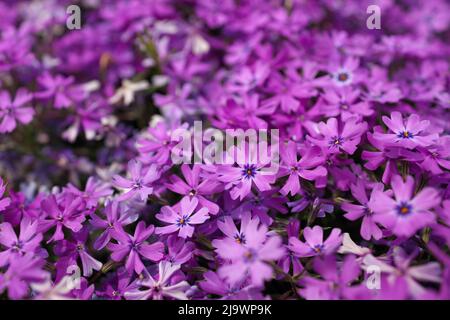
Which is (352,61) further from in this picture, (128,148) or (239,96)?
(128,148)

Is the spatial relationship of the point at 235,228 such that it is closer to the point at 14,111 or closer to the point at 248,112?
the point at 248,112

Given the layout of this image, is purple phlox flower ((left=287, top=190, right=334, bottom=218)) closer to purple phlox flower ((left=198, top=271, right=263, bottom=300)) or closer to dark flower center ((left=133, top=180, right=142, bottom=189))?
purple phlox flower ((left=198, top=271, right=263, bottom=300))

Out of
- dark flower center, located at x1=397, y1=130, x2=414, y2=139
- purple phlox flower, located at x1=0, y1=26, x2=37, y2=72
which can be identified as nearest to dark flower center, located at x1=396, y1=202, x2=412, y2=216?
dark flower center, located at x1=397, y1=130, x2=414, y2=139

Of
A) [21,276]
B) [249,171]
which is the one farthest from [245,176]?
[21,276]

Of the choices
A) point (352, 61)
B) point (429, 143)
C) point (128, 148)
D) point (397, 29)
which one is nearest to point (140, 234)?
point (128, 148)

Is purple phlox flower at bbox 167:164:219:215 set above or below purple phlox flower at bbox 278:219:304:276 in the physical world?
above

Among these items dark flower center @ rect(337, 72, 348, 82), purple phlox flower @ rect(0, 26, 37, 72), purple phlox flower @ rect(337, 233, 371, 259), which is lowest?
purple phlox flower @ rect(337, 233, 371, 259)

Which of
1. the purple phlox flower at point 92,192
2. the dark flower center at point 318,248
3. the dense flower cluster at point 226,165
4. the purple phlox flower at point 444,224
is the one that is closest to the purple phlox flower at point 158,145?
the dense flower cluster at point 226,165
